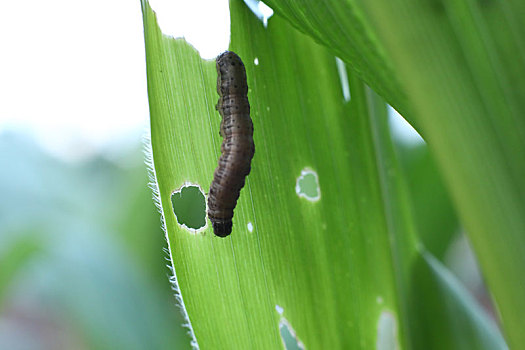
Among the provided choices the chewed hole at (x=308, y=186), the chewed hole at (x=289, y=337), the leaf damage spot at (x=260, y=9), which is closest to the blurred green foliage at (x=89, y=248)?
the chewed hole at (x=289, y=337)

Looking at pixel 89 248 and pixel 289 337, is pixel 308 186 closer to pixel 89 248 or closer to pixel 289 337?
pixel 289 337

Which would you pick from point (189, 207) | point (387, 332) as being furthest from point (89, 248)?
point (387, 332)

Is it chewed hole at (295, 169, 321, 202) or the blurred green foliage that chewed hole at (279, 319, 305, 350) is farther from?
the blurred green foliage

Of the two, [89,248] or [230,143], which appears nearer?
[230,143]

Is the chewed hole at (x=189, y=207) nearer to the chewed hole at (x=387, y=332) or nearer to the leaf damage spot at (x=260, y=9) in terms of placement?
the leaf damage spot at (x=260, y=9)

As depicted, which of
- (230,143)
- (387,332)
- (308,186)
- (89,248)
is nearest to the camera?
(230,143)

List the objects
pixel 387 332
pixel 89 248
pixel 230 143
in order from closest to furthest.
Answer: pixel 230 143 → pixel 387 332 → pixel 89 248
